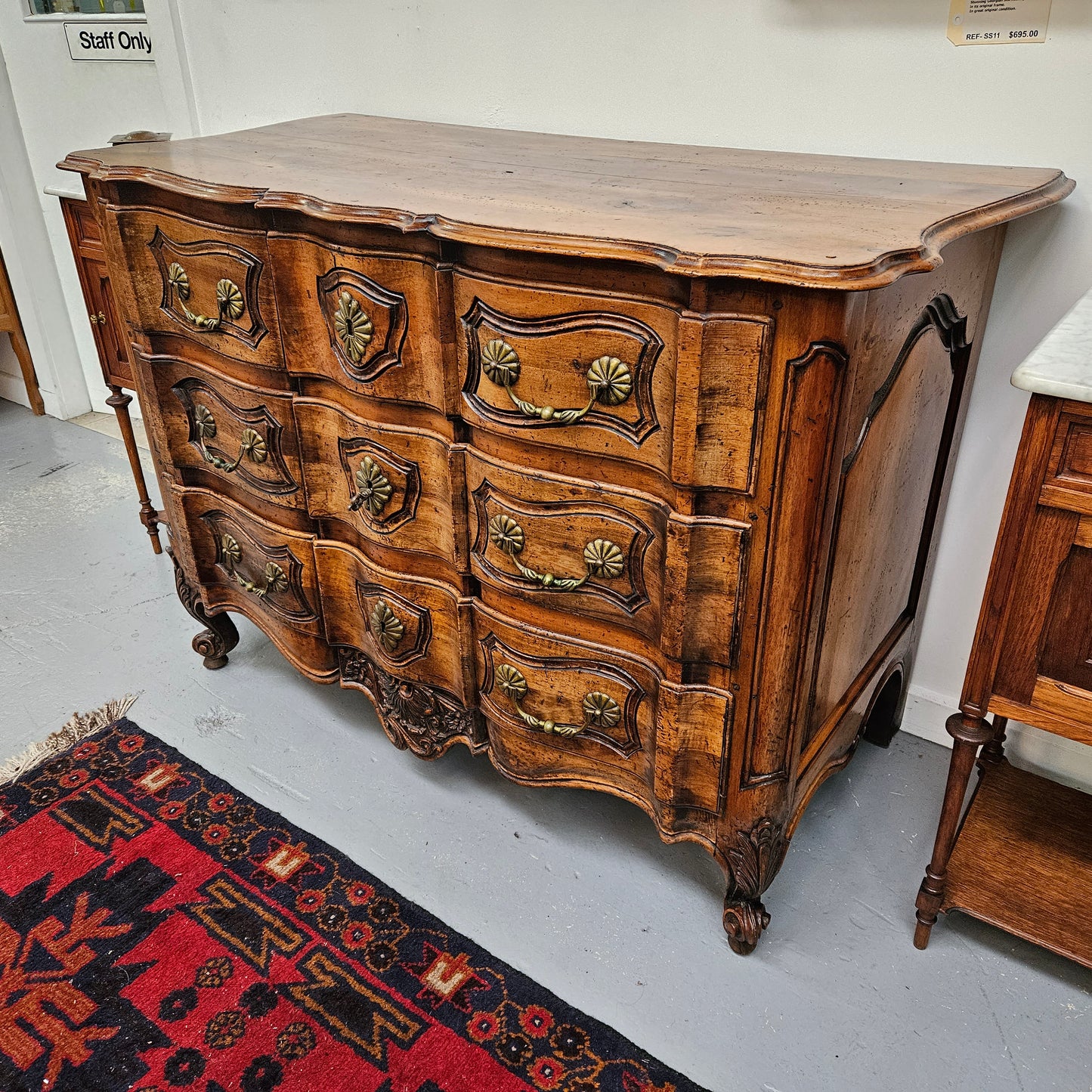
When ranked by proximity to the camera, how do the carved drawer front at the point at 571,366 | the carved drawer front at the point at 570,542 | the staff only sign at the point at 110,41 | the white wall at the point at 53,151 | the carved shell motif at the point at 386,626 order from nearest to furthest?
the carved drawer front at the point at 571,366 → the carved drawer front at the point at 570,542 → the carved shell motif at the point at 386,626 → the staff only sign at the point at 110,41 → the white wall at the point at 53,151

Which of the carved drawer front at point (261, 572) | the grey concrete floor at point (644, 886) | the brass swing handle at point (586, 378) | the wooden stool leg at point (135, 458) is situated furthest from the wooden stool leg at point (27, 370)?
the brass swing handle at point (586, 378)

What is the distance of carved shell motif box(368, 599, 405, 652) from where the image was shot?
160cm

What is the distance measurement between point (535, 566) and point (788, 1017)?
79 centimetres

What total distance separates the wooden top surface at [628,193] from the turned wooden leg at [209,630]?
87 centimetres

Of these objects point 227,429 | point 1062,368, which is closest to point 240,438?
point 227,429

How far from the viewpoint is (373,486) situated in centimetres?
149

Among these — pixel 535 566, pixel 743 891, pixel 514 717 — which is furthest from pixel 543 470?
pixel 743 891

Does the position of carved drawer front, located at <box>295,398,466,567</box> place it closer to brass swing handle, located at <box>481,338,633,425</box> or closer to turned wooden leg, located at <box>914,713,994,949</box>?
brass swing handle, located at <box>481,338,633,425</box>

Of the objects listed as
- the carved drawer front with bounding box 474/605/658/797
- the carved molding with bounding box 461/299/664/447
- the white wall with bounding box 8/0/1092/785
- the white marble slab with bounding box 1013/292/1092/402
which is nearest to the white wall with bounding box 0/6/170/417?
the white wall with bounding box 8/0/1092/785

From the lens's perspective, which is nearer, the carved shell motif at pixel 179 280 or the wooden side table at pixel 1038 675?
the wooden side table at pixel 1038 675

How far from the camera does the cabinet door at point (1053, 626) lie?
111 centimetres

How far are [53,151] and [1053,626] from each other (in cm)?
346

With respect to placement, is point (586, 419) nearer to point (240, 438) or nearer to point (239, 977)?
point (240, 438)

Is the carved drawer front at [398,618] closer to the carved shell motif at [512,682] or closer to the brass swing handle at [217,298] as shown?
the carved shell motif at [512,682]
